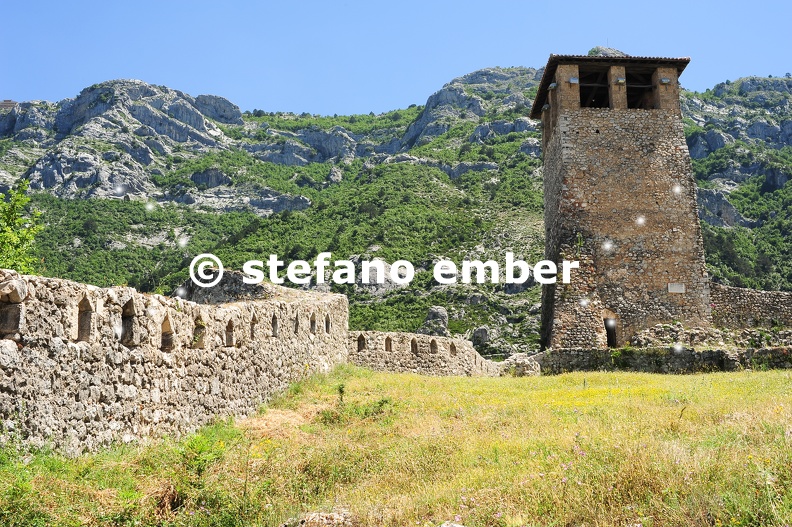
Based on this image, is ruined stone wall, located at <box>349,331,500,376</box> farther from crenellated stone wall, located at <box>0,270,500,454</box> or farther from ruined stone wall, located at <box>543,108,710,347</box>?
crenellated stone wall, located at <box>0,270,500,454</box>

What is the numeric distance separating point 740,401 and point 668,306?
40.6 ft

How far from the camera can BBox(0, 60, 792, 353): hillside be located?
5022 centimetres

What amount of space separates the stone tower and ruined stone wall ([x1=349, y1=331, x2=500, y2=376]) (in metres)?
3.08

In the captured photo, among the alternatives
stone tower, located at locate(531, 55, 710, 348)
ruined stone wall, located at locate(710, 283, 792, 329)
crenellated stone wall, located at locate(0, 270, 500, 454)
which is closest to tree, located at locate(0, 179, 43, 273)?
crenellated stone wall, located at locate(0, 270, 500, 454)

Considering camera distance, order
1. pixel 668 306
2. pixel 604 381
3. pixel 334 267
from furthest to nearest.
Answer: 1. pixel 334 267
2. pixel 668 306
3. pixel 604 381

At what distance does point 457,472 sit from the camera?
6898mm

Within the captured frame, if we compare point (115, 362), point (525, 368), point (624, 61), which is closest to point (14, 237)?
point (115, 362)

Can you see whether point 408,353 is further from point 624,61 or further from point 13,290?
point 13,290

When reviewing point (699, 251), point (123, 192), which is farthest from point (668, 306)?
point (123, 192)

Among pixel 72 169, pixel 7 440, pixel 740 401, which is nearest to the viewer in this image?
pixel 7 440

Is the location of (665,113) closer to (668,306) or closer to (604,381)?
(668,306)

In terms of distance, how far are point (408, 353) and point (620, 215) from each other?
851 cm

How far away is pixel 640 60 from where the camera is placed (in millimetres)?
23062

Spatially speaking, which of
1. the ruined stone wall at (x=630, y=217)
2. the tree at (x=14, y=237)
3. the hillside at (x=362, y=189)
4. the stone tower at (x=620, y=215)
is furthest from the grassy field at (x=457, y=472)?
the hillside at (x=362, y=189)
